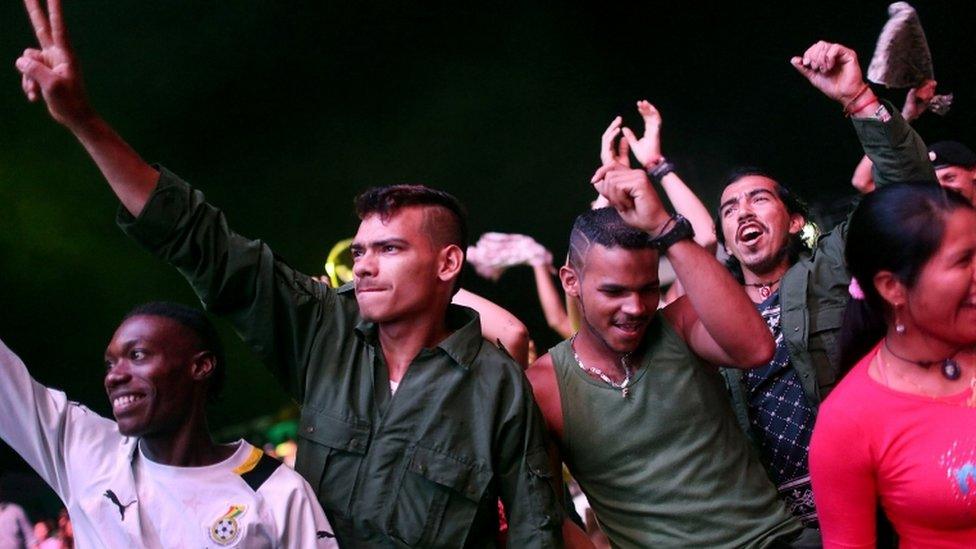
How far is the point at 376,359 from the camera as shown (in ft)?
7.32

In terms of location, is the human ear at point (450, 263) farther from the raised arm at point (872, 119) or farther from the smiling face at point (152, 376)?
the raised arm at point (872, 119)

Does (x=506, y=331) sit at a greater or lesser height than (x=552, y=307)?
greater

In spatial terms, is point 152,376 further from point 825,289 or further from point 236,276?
point 825,289

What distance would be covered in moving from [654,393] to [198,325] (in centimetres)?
109

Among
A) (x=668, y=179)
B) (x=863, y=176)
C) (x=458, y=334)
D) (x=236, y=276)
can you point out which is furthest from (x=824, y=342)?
(x=236, y=276)

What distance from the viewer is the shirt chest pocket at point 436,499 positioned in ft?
6.72

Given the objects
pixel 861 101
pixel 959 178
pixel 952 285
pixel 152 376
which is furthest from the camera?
pixel 959 178

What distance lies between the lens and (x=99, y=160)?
2.03 m

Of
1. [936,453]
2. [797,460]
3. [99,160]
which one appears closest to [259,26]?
[99,160]

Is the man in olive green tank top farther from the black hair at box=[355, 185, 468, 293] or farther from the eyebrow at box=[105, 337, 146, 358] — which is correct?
the eyebrow at box=[105, 337, 146, 358]

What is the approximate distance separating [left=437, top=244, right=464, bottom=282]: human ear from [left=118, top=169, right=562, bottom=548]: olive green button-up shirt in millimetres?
128

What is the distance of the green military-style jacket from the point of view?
240 centimetres

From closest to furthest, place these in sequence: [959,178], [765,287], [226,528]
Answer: [226,528] → [765,287] → [959,178]

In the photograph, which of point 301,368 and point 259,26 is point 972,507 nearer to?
point 301,368
